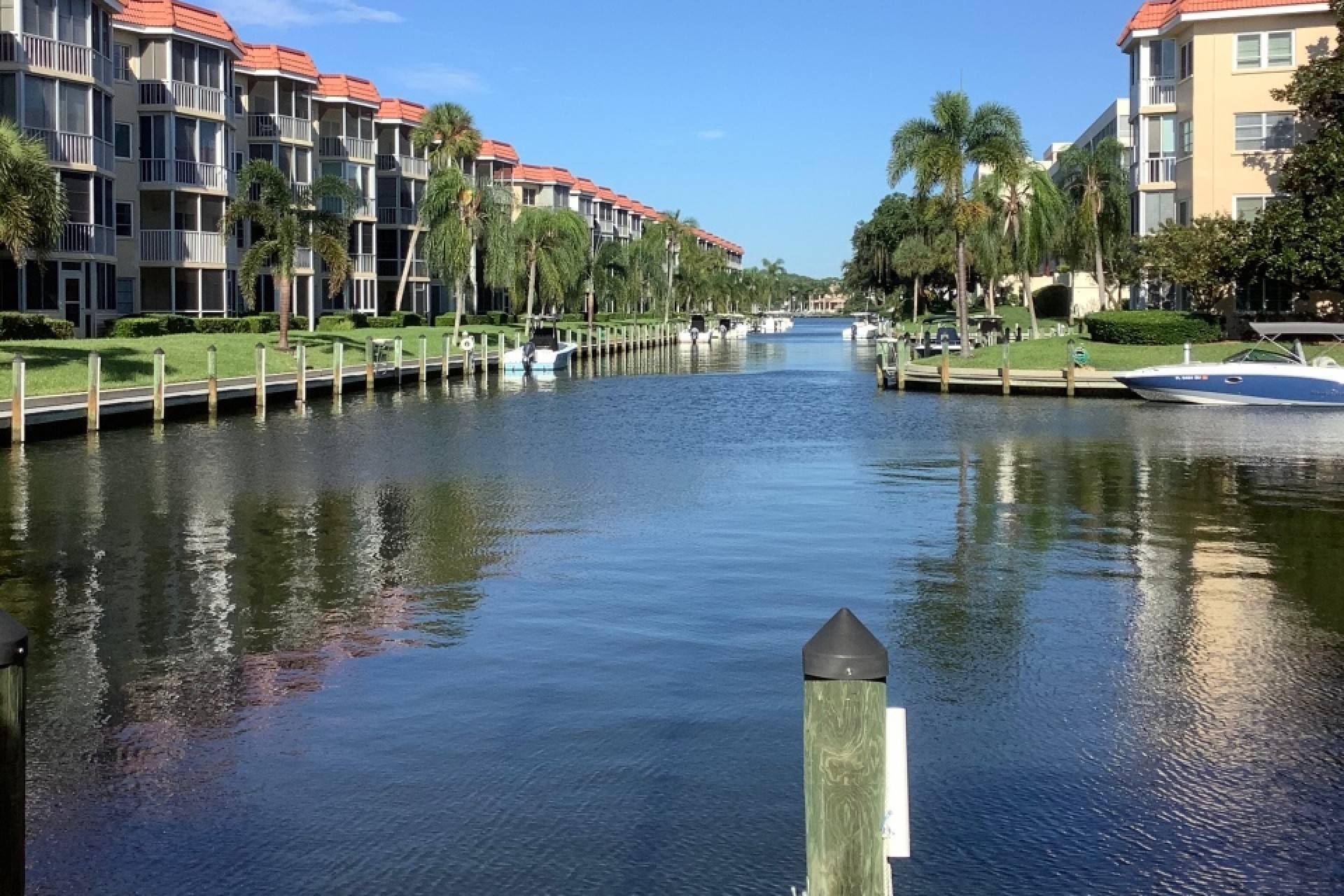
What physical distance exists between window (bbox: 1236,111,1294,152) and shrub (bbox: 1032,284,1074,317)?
38647 millimetres

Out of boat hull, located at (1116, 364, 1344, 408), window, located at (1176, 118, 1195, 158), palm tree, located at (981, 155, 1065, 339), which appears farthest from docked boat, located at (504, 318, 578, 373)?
boat hull, located at (1116, 364, 1344, 408)

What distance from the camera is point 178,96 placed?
64.0 metres

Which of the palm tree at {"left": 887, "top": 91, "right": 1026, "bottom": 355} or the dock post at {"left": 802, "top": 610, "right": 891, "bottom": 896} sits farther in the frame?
the palm tree at {"left": 887, "top": 91, "right": 1026, "bottom": 355}

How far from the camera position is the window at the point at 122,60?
62.0 metres

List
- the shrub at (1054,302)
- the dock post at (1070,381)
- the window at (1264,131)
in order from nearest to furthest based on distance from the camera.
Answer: the dock post at (1070,381) < the window at (1264,131) < the shrub at (1054,302)

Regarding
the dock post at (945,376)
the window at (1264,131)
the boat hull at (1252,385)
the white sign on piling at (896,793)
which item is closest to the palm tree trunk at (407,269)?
the dock post at (945,376)

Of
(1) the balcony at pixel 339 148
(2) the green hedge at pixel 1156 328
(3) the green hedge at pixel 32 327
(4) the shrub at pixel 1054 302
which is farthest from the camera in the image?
(4) the shrub at pixel 1054 302

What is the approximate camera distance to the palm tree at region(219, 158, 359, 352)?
173ft

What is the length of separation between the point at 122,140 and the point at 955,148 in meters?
32.1

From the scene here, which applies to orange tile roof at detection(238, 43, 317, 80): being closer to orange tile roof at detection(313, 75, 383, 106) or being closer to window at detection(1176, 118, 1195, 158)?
orange tile roof at detection(313, 75, 383, 106)

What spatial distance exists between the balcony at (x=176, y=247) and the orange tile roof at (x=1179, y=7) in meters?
37.1

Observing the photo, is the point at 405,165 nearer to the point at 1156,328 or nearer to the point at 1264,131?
the point at 1156,328

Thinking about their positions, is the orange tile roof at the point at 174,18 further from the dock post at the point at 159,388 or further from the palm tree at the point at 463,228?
the dock post at the point at 159,388

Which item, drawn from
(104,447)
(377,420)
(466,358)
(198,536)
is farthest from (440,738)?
(466,358)
